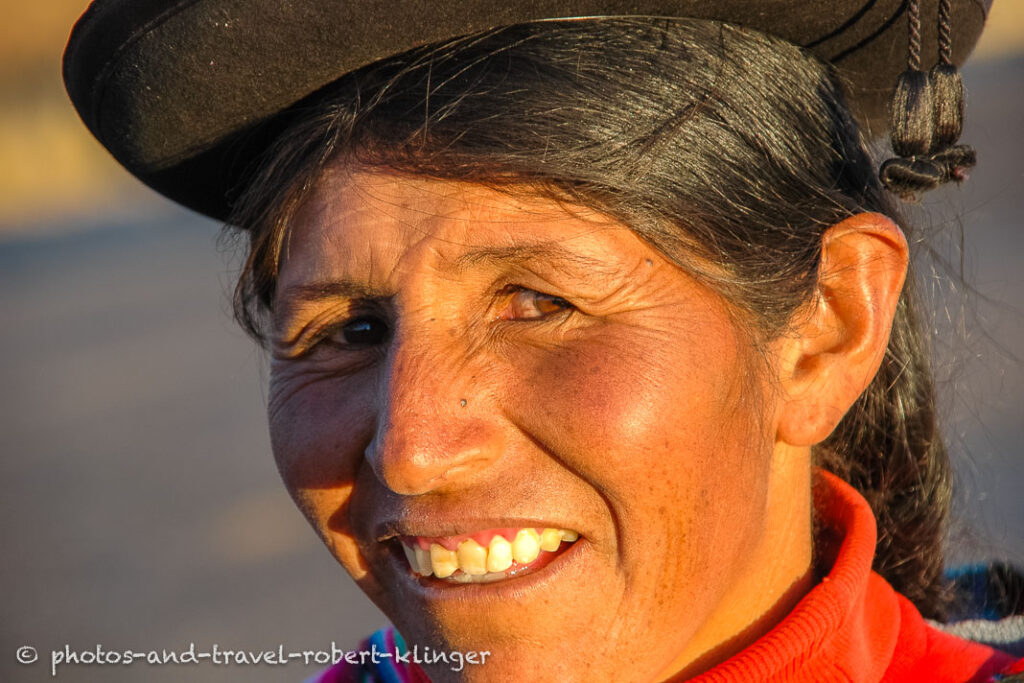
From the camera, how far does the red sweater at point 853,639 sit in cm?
210

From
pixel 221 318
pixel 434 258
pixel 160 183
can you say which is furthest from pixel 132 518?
pixel 434 258

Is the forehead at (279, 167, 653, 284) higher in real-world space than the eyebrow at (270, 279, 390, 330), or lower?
higher

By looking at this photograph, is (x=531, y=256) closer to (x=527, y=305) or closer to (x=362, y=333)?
(x=527, y=305)

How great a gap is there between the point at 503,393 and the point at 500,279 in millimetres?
199

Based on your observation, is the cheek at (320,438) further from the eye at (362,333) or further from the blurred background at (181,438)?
the blurred background at (181,438)

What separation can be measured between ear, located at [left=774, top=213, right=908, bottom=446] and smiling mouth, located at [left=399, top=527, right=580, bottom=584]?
1.63 ft

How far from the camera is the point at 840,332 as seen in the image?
2178mm

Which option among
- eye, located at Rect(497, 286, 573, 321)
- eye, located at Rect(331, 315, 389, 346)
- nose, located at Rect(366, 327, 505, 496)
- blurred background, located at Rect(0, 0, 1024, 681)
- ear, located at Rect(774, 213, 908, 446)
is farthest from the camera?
blurred background, located at Rect(0, 0, 1024, 681)

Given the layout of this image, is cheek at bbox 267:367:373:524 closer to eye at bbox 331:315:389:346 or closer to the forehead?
eye at bbox 331:315:389:346

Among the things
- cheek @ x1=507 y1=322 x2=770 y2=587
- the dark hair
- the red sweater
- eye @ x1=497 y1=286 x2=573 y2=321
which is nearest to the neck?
the red sweater

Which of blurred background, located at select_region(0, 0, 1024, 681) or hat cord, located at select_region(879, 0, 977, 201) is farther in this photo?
blurred background, located at select_region(0, 0, 1024, 681)

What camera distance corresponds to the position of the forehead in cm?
194

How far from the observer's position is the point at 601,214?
6.39 feet

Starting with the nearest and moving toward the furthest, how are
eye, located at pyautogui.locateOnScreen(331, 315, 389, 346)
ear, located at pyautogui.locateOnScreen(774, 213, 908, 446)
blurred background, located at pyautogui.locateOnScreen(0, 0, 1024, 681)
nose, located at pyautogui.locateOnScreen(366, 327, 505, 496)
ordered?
nose, located at pyautogui.locateOnScreen(366, 327, 505, 496) < ear, located at pyautogui.locateOnScreen(774, 213, 908, 446) < eye, located at pyautogui.locateOnScreen(331, 315, 389, 346) < blurred background, located at pyautogui.locateOnScreen(0, 0, 1024, 681)
